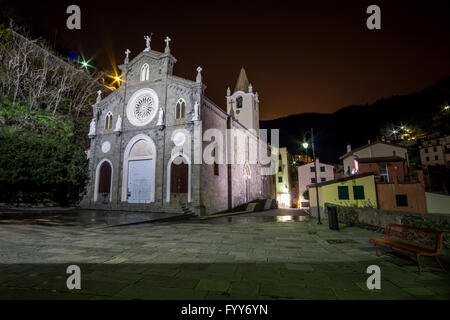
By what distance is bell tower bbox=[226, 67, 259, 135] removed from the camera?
35.7 meters

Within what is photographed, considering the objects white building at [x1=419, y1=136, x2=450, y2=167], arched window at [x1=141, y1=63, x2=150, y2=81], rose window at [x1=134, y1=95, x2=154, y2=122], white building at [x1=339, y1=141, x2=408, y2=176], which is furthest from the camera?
white building at [x1=419, y1=136, x2=450, y2=167]

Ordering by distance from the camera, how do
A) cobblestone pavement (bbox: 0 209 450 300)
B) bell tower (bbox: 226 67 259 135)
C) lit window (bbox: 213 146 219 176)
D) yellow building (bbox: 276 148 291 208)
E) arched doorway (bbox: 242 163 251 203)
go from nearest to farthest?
cobblestone pavement (bbox: 0 209 450 300) < lit window (bbox: 213 146 219 176) < arched doorway (bbox: 242 163 251 203) < bell tower (bbox: 226 67 259 135) < yellow building (bbox: 276 148 291 208)

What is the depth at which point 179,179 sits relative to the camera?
1839 centimetres

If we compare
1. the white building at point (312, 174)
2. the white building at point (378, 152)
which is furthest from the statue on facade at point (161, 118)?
the white building at point (312, 174)

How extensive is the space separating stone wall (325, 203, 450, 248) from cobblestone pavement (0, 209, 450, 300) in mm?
1304

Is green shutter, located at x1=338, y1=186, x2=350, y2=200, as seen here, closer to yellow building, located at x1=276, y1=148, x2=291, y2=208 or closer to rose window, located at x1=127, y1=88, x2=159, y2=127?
rose window, located at x1=127, y1=88, x2=159, y2=127

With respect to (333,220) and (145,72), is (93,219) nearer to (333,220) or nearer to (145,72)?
(333,220)

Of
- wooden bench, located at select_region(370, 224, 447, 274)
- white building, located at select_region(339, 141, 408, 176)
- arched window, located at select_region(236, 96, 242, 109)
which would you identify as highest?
arched window, located at select_region(236, 96, 242, 109)

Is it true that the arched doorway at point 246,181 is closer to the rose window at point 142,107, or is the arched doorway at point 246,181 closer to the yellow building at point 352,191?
the yellow building at point 352,191

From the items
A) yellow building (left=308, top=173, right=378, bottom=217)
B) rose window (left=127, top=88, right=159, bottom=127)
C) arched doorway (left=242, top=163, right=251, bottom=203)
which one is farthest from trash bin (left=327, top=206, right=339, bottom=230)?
arched doorway (left=242, top=163, right=251, bottom=203)

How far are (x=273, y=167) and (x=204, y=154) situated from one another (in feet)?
97.0
